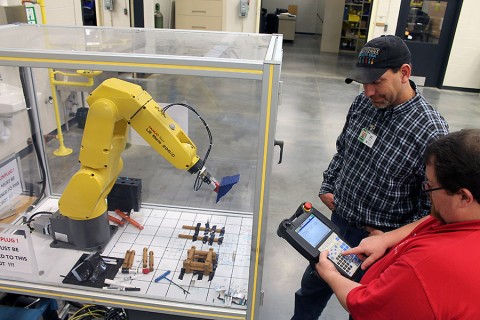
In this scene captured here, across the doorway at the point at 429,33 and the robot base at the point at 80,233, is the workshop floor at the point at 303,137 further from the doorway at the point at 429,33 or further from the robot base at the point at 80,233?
the robot base at the point at 80,233

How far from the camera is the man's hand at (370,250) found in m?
1.31

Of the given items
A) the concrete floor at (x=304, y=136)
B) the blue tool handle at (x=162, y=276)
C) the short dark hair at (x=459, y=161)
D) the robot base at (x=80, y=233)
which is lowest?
the concrete floor at (x=304, y=136)

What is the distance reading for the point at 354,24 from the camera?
10766mm

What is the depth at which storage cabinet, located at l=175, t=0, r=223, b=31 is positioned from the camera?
6.85m

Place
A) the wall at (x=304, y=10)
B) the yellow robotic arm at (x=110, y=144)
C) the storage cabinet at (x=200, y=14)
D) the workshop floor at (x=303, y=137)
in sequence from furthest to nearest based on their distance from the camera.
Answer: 1. the wall at (x=304, y=10)
2. the storage cabinet at (x=200, y=14)
3. the workshop floor at (x=303, y=137)
4. the yellow robotic arm at (x=110, y=144)

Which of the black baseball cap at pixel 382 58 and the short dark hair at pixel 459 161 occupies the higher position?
the black baseball cap at pixel 382 58

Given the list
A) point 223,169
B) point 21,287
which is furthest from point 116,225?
point 223,169

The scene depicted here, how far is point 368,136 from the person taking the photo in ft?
5.27

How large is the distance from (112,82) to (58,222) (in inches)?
28.0

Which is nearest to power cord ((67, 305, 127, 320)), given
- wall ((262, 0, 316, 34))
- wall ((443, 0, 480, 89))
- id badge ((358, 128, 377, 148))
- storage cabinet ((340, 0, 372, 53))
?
id badge ((358, 128, 377, 148))

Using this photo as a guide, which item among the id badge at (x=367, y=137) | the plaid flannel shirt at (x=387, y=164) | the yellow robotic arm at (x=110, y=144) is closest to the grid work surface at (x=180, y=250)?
the yellow robotic arm at (x=110, y=144)

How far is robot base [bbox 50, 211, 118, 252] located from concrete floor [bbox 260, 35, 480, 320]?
116 centimetres

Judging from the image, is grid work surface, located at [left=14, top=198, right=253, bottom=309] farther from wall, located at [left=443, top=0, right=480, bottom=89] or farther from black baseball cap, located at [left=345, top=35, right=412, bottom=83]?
wall, located at [left=443, top=0, right=480, bottom=89]

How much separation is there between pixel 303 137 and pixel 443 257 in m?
4.12
